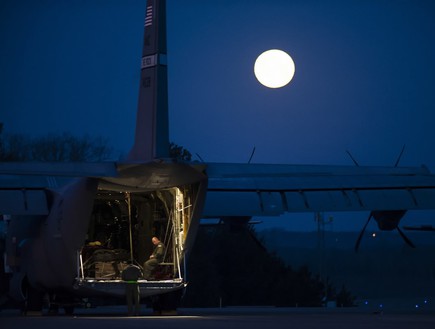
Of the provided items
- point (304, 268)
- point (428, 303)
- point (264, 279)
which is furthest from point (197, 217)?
point (304, 268)

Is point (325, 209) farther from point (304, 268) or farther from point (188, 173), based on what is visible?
point (304, 268)

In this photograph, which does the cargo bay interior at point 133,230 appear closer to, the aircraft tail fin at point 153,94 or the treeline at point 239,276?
the aircraft tail fin at point 153,94

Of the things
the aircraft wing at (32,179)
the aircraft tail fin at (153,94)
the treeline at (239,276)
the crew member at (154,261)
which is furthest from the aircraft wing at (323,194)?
the treeline at (239,276)

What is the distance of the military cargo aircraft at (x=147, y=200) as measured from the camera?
72.1 ft

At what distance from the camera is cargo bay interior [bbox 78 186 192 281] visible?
82.0ft

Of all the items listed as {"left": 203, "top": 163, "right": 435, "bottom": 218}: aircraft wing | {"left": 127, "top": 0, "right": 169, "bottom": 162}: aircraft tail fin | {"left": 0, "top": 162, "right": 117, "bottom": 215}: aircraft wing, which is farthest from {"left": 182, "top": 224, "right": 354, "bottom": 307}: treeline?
{"left": 127, "top": 0, "right": 169, "bottom": 162}: aircraft tail fin

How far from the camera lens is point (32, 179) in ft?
75.6

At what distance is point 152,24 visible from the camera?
2281cm

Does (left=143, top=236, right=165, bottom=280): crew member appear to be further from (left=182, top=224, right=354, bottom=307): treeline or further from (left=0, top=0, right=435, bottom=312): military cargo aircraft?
(left=182, top=224, right=354, bottom=307): treeline

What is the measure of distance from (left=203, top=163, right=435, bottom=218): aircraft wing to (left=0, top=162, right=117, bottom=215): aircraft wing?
11.5ft

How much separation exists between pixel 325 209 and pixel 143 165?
471cm

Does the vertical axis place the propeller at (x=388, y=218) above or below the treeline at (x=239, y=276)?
above

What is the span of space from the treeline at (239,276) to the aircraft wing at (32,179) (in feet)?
128

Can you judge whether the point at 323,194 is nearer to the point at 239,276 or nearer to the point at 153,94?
the point at 153,94
